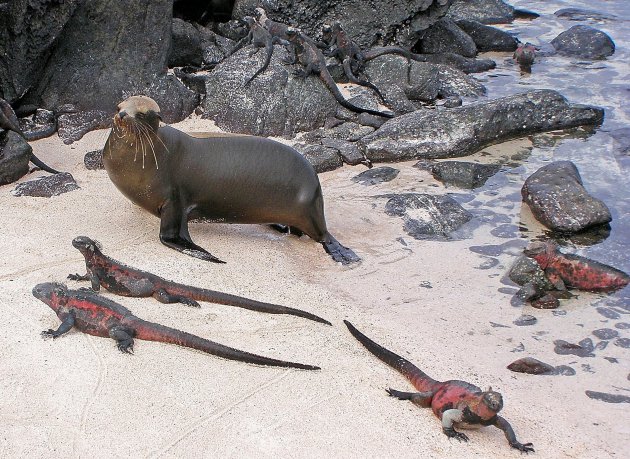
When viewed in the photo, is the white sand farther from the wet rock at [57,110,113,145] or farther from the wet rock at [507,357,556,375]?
the wet rock at [57,110,113,145]

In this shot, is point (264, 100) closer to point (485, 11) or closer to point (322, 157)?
point (322, 157)

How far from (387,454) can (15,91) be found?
6.13 meters

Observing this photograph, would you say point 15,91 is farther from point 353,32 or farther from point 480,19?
point 480,19

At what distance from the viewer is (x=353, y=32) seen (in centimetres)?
1204

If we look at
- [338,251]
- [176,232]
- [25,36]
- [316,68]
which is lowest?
[338,251]

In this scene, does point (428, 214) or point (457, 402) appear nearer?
point (457, 402)

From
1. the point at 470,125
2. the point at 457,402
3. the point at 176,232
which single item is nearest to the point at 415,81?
the point at 470,125

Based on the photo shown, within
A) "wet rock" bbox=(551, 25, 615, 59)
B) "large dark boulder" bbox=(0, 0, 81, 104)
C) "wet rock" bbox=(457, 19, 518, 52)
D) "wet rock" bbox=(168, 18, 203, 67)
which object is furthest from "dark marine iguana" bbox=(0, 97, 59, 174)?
"wet rock" bbox=(551, 25, 615, 59)

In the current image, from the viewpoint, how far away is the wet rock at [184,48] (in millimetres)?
10508

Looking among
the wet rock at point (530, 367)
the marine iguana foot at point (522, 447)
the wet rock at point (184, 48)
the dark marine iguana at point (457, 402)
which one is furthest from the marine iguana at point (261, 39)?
the marine iguana foot at point (522, 447)

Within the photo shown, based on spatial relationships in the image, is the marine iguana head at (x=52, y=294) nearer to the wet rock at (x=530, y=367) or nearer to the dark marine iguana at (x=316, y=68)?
the wet rock at (x=530, y=367)

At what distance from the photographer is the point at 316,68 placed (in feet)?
32.4

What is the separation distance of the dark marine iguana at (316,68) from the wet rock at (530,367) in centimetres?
514

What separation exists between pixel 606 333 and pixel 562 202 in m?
1.99
